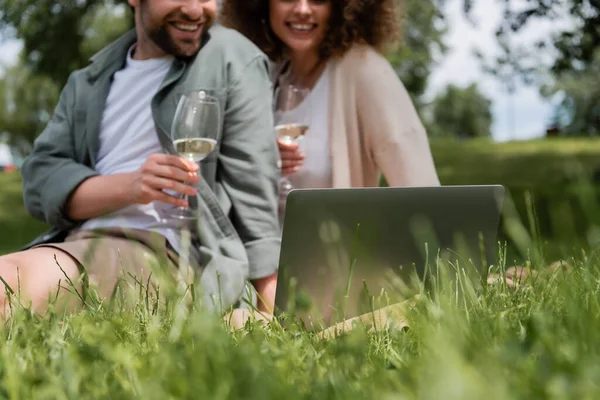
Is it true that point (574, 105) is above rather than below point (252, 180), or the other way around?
below

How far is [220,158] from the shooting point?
3.61 meters

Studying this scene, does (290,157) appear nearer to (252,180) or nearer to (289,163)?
(289,163)

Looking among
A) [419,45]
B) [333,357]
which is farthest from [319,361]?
[419,45]

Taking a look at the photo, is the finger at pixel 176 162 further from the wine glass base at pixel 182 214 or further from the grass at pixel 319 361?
the grass at pixel 319 361

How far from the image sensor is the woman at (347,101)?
413cm

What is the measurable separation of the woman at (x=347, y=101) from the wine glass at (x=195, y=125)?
0.96 metres

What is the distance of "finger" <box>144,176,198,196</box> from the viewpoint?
10.4ft

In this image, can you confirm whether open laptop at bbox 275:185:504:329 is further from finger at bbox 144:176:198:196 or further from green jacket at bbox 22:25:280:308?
green jacket at bbox 22:25:280:308

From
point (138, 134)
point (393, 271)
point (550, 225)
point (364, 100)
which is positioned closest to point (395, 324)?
point (393, 271)

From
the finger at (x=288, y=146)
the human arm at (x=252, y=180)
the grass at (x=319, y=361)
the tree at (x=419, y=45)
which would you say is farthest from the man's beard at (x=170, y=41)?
the tree at (x=419, y=45)

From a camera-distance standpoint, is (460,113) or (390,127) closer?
(390,127)

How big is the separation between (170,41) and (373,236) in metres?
1.69

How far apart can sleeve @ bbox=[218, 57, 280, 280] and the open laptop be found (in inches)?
39.9

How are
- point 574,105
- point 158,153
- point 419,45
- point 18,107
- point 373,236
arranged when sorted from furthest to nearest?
1. point 574,105
2. point 18,107
3. point 419,45
4. point 158,153
5. point 373,236
